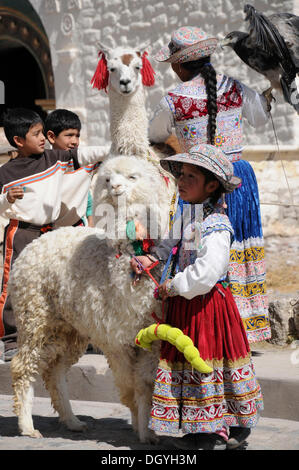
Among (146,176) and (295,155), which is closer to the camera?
(146,176)

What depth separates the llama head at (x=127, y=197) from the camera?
365cm

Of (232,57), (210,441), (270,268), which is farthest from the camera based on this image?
(232,57)

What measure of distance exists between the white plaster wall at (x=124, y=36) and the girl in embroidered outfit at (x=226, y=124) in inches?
186

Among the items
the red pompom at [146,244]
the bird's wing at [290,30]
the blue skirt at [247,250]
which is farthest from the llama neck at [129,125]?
the bird's wing at [290,30]

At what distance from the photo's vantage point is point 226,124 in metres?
3.98

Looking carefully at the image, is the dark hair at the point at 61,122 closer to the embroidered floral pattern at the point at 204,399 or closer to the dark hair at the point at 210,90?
the dark hair at the point at 210,90

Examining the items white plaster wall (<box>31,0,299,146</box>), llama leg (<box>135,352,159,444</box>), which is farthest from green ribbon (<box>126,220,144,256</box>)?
white plaster wall (<box>31,0,299,146</box>)

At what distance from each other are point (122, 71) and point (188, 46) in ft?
1.81

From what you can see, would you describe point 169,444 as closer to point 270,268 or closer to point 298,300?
point 298,300

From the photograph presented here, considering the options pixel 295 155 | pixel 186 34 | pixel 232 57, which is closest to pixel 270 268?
pixel 295 155

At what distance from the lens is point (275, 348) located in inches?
230

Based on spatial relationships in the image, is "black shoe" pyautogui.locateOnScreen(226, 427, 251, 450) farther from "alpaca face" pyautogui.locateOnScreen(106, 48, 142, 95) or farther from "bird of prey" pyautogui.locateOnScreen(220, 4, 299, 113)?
"alpaca face" pyautogui.locateOnScreen(106, 48, 142, 95)

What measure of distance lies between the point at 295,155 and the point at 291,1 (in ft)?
5.48
